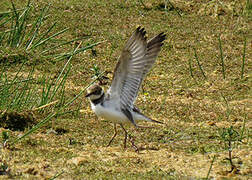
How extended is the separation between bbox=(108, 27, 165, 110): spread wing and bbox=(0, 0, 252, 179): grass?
0.23 meters

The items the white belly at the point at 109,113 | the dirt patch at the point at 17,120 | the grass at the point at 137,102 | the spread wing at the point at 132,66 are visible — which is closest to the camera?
the grass at the point at 137,102

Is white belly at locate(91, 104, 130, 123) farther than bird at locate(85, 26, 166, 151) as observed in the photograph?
Yes

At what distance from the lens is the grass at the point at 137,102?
343cm

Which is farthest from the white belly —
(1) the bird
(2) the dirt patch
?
(2) the dirt patch

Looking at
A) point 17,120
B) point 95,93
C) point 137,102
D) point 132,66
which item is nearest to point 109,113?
point 95,93

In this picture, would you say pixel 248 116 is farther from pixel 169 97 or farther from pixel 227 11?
pixel 227 11

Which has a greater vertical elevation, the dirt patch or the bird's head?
the bird's head

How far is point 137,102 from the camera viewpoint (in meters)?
4.96

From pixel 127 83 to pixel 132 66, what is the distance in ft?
0.53

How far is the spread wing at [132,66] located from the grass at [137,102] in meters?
0.23

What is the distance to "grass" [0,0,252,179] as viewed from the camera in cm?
343

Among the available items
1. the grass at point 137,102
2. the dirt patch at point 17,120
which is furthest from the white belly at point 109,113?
the dirt patch at point 17,120

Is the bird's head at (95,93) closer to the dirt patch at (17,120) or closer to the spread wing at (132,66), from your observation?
the spread wing at (132,66)

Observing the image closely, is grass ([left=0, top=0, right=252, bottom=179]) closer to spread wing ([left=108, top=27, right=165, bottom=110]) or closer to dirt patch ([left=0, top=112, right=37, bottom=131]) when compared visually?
dirt patch ([left=0, top=112, right=37, bottom=131])
